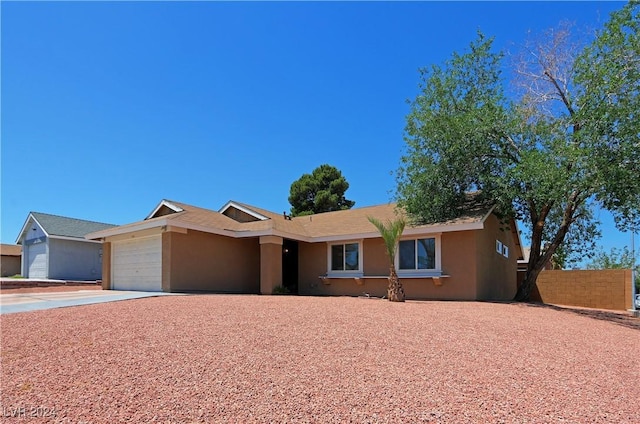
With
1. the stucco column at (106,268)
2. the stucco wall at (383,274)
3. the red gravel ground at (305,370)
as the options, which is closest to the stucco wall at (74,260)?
the stucco column at (106,268)

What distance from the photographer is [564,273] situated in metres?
20.9

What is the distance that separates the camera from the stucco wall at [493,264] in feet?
49.2

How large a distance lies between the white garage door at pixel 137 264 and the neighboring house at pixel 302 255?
0.13ft

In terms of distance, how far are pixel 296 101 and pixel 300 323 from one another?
13641 millimetres

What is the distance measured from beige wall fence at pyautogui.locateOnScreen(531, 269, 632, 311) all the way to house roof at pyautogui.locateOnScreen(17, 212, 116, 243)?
1113 inches

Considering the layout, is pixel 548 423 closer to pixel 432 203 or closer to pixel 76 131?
pixel 432 203

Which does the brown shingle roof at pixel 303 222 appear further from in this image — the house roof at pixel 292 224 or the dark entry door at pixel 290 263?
the dark entry door at pixel 290 263

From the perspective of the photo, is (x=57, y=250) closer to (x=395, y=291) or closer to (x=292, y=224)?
(x=292, y=224)

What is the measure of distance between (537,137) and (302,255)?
10.5 metres

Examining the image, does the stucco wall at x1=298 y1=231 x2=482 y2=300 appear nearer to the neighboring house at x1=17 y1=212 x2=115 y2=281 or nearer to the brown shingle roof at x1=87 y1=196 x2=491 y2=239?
the brown shingle roof at x1=87 y1=196 x2=491 y2=239

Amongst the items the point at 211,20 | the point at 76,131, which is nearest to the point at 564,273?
the point at 211,20

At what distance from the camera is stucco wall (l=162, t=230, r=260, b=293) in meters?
15.3

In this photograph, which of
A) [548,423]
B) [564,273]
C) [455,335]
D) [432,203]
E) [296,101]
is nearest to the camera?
[548,423]

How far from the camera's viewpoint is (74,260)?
27844 mm
